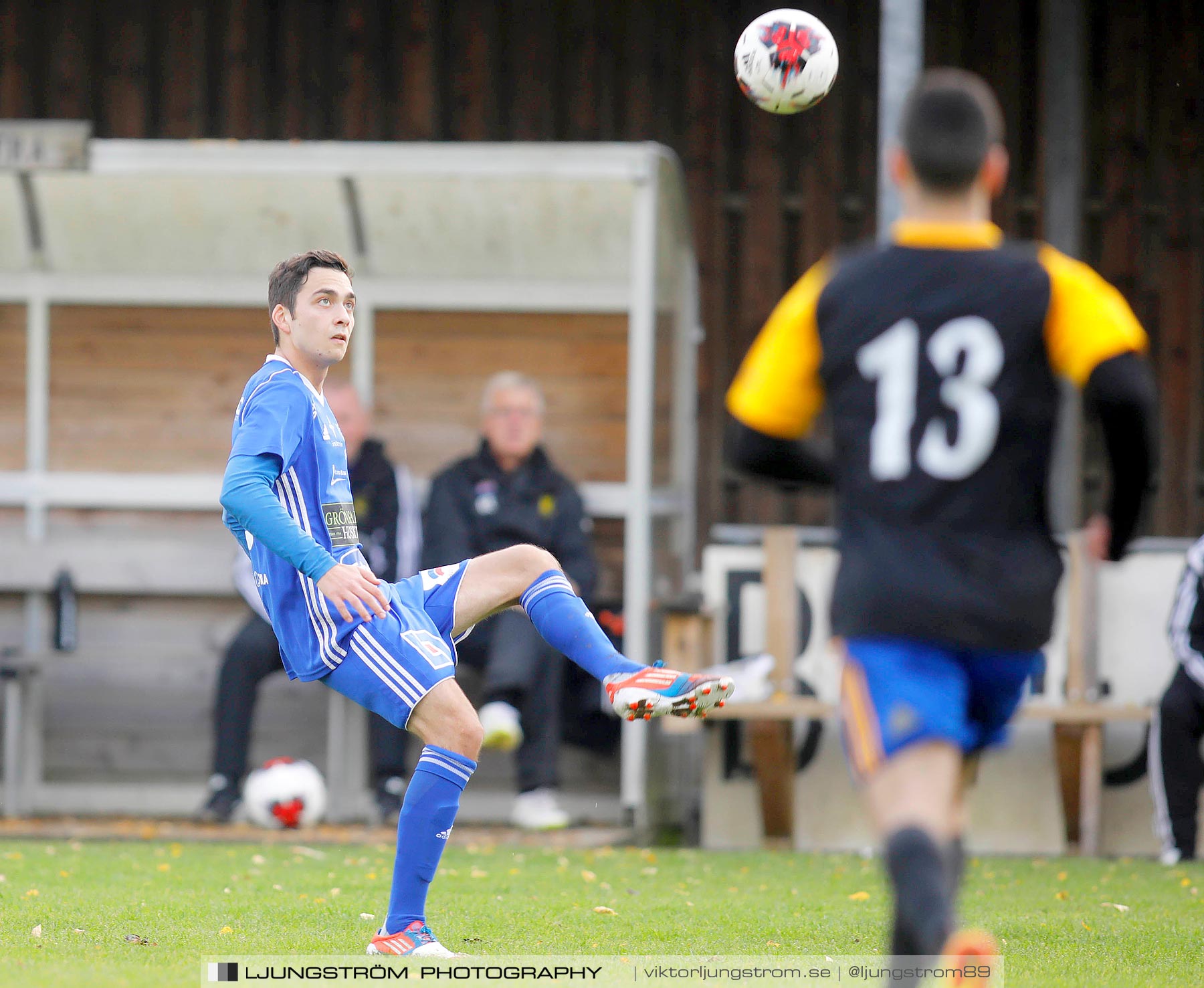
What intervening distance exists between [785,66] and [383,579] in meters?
3.18

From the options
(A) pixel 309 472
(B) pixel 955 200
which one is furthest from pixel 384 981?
(B) pixel 955 200

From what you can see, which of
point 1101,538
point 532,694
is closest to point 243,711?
point 532,694

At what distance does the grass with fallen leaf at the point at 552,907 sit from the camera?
13.8 feet

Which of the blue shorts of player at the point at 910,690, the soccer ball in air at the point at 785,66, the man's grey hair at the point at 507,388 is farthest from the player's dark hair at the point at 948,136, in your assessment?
the man's grey hair at the point at 507,388

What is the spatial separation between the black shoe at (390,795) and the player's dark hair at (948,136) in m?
5.14

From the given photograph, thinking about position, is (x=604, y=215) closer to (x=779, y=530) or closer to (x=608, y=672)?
(x=779, y=530)

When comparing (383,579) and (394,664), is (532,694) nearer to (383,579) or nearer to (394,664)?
(383,579)

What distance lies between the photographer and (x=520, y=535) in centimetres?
758

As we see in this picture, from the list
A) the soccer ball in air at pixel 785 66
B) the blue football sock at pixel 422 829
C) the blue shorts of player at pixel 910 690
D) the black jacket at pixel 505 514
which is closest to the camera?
the blue shorts of player at pixel 910 690

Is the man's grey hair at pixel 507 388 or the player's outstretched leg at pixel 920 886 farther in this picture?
the man's grey hair at pixel 507 388

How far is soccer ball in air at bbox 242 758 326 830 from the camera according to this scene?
23.4 ft

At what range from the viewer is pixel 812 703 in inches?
279

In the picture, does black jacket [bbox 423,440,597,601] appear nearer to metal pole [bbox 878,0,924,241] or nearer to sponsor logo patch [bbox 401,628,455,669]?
metal pole [bbox 878,0,924,241]

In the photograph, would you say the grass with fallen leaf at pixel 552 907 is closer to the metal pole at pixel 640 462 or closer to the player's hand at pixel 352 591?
the metal pole at pixel 640 462
